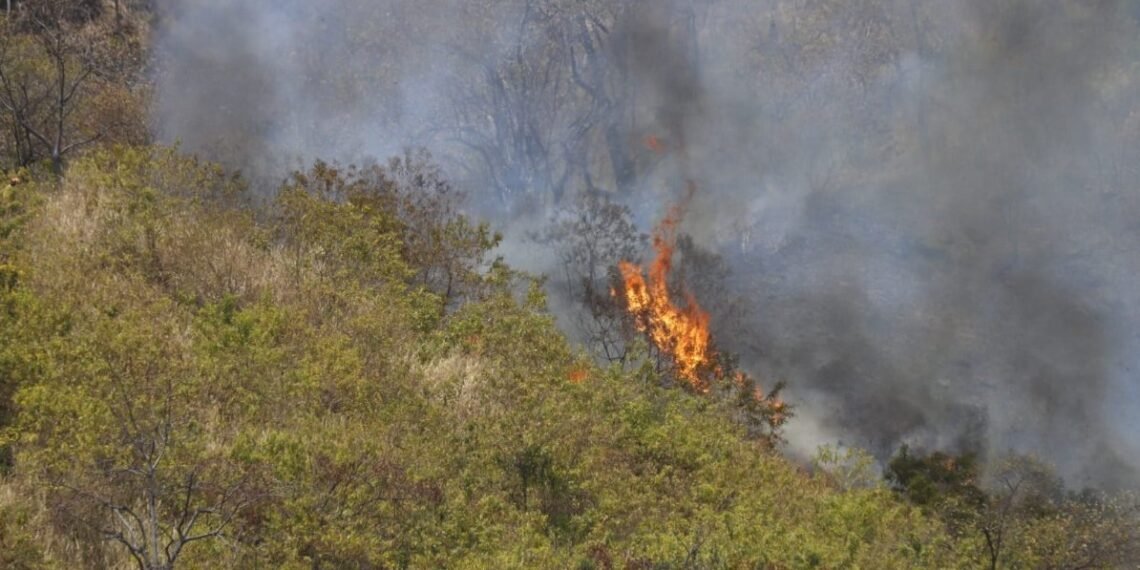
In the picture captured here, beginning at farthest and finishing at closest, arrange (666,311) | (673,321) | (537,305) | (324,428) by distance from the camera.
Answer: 1. (666,311)
2. (673,321)
3. (537,305)
4. (324,428)

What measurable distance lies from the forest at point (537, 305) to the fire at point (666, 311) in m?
0.17

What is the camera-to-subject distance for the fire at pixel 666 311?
3109 cm

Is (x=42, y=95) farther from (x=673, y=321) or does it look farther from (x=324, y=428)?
(x=673, y=321)

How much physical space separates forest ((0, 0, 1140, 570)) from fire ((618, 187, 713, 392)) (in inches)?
6.6

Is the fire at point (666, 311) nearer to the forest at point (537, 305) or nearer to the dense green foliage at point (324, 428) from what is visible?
the forest at point (537, 305)

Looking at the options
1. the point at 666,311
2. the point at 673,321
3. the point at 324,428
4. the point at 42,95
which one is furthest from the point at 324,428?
the point at 666,311

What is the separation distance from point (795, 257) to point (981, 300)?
747cm

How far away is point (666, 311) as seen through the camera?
32344mm

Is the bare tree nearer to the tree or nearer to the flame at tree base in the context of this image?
the tree

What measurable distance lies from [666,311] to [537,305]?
638 inches

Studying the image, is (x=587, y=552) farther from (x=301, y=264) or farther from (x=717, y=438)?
(x=301, y=264)

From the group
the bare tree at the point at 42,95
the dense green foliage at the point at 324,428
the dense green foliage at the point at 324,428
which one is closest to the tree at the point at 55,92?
the bare tree at the point at 42,95

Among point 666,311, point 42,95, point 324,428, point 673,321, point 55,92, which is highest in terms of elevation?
point 666,311

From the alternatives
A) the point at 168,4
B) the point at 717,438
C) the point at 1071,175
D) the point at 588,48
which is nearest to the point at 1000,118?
the point at 1071,175
